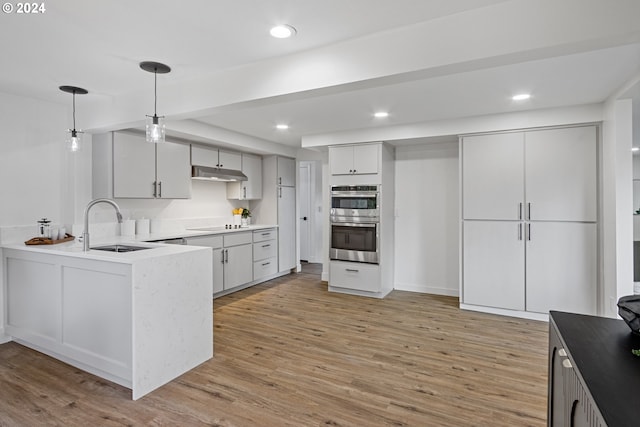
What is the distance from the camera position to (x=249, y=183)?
5.84 m

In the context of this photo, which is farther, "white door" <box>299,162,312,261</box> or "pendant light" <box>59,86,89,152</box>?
"white door" <box>299,162,312,261</box>

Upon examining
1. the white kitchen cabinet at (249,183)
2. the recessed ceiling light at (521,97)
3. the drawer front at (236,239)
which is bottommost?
the drawer front at (236,239)

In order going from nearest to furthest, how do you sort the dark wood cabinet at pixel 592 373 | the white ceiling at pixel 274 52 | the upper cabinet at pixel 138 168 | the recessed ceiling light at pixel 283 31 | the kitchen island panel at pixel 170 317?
the dark wood cabinet at pixel 592 373 < the white ceiling at pixel 274 52 < the recessed ceiling light at pixel 283 31 < the kitchen island panel at pixel 170 317 < the upper cabinet at pixel 138 168

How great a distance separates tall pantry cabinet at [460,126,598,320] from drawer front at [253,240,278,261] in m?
3.03

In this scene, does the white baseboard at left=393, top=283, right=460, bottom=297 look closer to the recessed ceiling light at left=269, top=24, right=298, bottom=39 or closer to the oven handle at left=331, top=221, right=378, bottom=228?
the oven handle at left=331, top=221, right=378, bottom=228

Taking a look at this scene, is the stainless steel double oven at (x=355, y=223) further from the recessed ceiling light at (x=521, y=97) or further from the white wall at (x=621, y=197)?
the white wall at (x=621, y=197)

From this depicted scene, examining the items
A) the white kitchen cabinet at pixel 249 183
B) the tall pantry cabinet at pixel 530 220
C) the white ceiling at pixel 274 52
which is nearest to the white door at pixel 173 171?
the white ceiling at pixel 274 52

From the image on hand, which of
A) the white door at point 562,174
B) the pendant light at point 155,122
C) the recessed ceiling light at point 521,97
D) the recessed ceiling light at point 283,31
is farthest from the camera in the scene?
the white door at point 562,174

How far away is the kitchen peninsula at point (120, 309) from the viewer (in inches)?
93.0

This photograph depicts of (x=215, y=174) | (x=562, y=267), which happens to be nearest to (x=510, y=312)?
(x=562, y=267)

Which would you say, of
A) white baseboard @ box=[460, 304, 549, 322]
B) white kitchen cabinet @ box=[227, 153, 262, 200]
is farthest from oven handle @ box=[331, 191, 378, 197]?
white baseboard @ box=[460, 304, 549, 322]

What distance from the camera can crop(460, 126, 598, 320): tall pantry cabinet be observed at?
12.1 feet

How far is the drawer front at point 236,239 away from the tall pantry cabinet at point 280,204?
88 cm

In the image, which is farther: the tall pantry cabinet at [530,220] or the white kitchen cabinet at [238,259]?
the white kitchen cabinet at [238,259]
